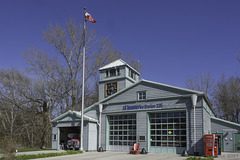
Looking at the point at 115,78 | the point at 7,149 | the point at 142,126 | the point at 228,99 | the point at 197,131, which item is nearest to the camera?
the point at 7,149

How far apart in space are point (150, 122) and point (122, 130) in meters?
2.90

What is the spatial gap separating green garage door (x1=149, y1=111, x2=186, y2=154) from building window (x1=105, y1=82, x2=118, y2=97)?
21.5 feet

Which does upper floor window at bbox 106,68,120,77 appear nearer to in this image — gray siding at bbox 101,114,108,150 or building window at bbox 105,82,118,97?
building window at bbox 105,82,118,97

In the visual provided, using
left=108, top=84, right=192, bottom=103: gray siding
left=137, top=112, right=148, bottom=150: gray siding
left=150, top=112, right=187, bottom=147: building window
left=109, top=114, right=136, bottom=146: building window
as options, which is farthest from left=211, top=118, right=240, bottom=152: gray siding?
left=109, top=114, right=136, bottom=146: building window

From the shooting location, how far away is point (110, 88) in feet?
86.8

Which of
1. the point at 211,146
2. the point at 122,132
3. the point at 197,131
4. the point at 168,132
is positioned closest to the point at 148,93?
the point at 168,132

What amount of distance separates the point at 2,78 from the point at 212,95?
1289 inches

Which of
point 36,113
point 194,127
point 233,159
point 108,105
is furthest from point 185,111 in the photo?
point 36,113

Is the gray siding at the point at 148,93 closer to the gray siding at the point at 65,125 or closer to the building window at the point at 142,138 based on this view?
the building window at the point at 142,138

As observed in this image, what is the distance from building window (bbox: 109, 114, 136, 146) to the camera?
2150 cm

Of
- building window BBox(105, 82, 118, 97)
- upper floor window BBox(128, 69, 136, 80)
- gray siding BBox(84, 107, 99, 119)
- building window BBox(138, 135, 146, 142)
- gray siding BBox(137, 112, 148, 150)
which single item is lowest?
building window BBox(138, 135, 146, 142)

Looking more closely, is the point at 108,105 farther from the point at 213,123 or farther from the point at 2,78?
the point at 2,78

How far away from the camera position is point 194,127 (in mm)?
18094

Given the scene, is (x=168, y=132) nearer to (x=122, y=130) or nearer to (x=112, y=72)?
(x=122, y=130)
